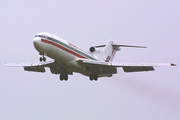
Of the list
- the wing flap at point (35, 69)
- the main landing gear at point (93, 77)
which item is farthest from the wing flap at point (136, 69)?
the wing flap at point (35, 69)

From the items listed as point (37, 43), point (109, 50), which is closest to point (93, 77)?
point (109, 50)

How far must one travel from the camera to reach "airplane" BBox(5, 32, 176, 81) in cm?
3575

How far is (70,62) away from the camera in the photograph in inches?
1497

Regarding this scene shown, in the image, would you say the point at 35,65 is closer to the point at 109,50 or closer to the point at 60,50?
the point at 60,50

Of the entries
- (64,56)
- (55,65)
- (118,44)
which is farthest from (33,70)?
(118,44)

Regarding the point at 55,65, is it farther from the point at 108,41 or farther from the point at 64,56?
the point at 108,41

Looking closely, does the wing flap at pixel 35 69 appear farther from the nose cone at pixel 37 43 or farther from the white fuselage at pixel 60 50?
the nose cone at pixel 37 43

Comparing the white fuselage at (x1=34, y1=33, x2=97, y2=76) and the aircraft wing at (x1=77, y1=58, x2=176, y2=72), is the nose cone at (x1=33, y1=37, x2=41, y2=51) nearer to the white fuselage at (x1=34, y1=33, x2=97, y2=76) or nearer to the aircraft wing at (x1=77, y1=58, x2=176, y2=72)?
the white fuselage at (x1=34, y1=33, x2=97, y2=76)

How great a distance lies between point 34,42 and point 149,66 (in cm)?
1166

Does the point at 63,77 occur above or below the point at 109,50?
below

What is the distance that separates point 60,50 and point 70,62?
1.97 metres

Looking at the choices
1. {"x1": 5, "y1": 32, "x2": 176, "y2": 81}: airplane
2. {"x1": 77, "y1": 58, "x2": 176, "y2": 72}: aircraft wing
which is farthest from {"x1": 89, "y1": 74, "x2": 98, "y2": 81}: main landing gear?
{"x1": 77, "y1": 58, "x2": 176, "y2": 72}: aircraft wing

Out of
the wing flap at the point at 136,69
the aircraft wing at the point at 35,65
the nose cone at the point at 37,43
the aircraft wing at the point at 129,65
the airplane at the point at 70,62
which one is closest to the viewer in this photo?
the nose cone at the point at 37,43

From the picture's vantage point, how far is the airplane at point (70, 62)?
3575cm
